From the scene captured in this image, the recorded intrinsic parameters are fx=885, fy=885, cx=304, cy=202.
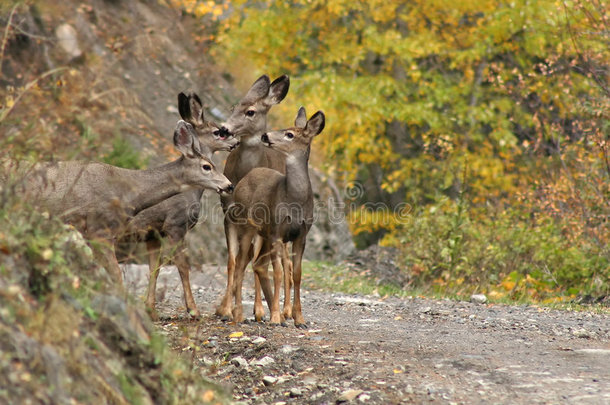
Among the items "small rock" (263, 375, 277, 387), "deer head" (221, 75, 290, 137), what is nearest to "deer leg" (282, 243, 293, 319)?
"deer head" (221, 75, 290, 137)

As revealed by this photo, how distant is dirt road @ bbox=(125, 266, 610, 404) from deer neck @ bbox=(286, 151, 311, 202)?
4.16 ft

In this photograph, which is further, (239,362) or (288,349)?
(288,349)

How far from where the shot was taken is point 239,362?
6902 mm

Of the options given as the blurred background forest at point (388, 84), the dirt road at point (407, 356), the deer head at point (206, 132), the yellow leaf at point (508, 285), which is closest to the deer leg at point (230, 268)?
the dirt road at point (407, 356)

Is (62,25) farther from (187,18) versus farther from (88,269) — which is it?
(88,269)

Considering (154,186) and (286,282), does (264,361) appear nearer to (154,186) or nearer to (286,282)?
(286,282)

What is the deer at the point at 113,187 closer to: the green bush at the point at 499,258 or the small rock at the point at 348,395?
the small rock at the point at 348,395

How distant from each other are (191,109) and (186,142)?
2.38 ft

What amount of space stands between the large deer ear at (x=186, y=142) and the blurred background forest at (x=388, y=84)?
5.59 m

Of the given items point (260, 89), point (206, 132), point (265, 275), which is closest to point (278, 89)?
point (260, 89)

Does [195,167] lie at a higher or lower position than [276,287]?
higher

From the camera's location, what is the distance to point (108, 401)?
450cm

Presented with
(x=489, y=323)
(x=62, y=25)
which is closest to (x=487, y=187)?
(x=62, y=25)

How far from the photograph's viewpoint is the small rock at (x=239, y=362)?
22.5 ft
